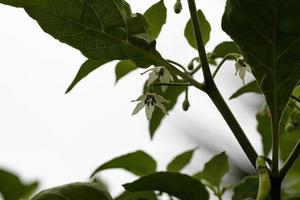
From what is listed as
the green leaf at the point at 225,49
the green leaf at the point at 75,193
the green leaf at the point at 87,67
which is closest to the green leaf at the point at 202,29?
the green leaf at the point at 225,49

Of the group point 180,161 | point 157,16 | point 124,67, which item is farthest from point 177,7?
point 180,161

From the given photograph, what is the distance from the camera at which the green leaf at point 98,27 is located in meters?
0.51

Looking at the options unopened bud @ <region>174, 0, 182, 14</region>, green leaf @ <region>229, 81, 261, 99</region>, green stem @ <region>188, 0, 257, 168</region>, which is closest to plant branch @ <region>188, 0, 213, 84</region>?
green stem @ <region>188, 0, 257, 168</region>

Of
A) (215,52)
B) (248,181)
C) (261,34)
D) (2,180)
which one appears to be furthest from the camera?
(2,180)

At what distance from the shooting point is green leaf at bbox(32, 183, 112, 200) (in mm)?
525

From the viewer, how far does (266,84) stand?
20.8 inches

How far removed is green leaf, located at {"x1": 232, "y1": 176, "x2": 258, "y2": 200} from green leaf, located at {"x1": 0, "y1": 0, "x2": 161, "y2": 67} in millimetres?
166

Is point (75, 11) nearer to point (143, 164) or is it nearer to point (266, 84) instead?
point (266, 84)

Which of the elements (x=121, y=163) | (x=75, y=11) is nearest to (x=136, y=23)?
(x=75, y=11)

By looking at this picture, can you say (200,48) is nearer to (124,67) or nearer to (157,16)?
(157,16)

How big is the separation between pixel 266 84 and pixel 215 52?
19 centimetres

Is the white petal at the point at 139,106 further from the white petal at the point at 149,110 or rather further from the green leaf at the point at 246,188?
the green leaf at the point at 246,188

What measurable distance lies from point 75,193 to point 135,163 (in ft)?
0.83

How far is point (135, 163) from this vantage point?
2.59 ft
